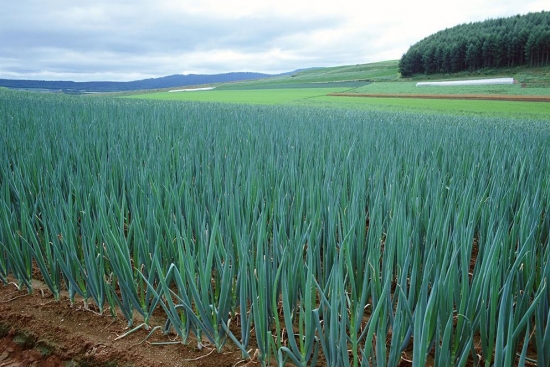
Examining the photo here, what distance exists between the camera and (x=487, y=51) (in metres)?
31.5

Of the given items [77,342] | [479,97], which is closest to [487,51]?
[479,97]

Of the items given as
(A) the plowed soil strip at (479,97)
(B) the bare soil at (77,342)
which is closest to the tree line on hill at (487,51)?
(A) the plowed soil strip at (479,97)

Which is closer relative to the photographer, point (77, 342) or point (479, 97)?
point (77, 342)

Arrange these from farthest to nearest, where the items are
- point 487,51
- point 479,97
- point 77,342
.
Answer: point 487,51 < point 479,97 < point 77,342

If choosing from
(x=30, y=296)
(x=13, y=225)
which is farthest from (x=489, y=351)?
(x=13, y=225)

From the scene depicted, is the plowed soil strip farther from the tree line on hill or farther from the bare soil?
the tree line on hill

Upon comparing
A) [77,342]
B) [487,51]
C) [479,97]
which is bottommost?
[479,97]

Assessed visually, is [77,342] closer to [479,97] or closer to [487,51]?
[479,97]

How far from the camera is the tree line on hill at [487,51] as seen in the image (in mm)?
29297

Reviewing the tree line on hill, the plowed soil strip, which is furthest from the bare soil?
the tree line on hill

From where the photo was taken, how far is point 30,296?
59.6 inches

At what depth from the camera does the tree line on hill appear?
29.3 meters

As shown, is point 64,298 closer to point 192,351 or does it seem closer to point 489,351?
point 192,351

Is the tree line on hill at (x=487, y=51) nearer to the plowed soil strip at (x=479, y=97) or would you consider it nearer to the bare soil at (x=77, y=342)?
the plowed soil strip at (x=479, y=97)
